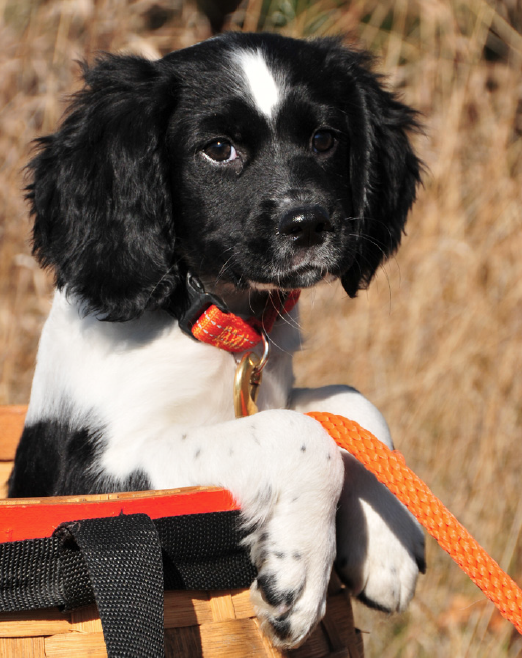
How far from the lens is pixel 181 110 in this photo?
2.18m

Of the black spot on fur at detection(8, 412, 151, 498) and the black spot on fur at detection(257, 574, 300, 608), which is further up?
the black spot on fur at detection(257, 574, 300, 608)

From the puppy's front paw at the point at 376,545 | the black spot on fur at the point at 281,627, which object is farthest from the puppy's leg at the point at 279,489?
the puppy's front paw at the point at 376,545

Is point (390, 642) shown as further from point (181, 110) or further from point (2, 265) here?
point (2, 265)

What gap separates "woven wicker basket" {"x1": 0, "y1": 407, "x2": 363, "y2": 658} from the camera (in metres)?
1.16

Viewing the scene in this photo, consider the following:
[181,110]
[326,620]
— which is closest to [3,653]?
[326,620]

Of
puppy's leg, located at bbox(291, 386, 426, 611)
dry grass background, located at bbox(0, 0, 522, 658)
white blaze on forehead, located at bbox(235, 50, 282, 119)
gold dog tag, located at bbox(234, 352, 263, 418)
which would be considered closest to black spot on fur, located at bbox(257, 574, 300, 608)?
puppy's leg, located at bbox(291, 386, 426, 611)

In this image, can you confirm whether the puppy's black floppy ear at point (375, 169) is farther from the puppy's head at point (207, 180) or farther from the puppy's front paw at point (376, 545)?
the puppy's front paw at point (376, 545)

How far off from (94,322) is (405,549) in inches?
41.0

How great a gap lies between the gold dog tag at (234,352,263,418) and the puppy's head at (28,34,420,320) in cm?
23

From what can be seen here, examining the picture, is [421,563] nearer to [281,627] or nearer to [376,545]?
[376,545]

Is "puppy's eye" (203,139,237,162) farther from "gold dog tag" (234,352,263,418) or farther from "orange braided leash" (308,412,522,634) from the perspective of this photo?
"orange braided leash" (308,412,522,634)

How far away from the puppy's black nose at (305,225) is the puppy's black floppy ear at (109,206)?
0.34 metres

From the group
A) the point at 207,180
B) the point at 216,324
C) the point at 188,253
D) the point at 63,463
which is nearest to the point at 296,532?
the point at 216,324

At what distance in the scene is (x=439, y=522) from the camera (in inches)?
58.0
